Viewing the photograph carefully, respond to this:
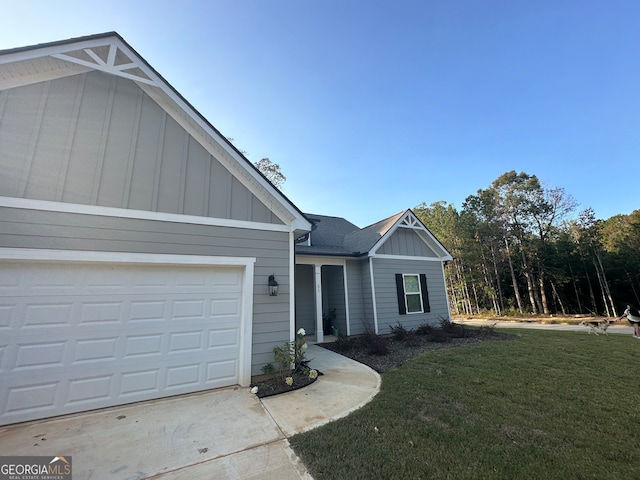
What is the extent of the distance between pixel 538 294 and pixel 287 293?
2405 cm

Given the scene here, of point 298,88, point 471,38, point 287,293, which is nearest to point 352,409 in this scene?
point 287,293

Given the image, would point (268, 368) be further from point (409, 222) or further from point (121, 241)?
point (409, 222)

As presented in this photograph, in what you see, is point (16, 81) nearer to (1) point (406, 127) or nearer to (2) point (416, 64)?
(2) point (416, 64)

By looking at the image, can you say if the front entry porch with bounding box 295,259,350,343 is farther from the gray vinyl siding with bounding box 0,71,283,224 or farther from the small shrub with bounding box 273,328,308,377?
the gray vinyl siding with bounding box 0,71,283,224

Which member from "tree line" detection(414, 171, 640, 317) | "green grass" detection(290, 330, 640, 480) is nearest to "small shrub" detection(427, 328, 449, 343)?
"green grass" detection(290, 330, 640, 480)

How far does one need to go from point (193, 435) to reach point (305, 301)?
697 centimetres

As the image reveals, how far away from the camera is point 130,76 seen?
436 centimetres

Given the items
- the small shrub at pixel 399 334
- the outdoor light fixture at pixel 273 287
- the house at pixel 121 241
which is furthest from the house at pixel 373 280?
the house at pixel 121 241

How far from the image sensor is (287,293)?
17.2 feet

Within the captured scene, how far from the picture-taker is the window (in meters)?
9.69

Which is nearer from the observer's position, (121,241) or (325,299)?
(121,241)

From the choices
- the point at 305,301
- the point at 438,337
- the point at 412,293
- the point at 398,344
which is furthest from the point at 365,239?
the point at 438,337

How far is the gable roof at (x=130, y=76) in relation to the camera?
152 inches

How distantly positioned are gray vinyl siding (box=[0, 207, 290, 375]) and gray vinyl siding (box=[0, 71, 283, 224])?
30 centimetres
